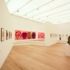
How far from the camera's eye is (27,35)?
49.8 feet

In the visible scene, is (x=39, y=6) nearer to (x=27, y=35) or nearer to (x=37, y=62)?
(x=37, y=62)

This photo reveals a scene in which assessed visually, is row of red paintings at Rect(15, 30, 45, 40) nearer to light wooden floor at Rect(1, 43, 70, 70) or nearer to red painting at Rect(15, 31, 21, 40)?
red painting at Rect(15, 31, 21, 40)

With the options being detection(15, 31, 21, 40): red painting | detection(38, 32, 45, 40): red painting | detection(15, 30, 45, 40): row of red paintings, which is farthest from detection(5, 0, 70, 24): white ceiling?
detection(38, 32, 45, 40): red painting

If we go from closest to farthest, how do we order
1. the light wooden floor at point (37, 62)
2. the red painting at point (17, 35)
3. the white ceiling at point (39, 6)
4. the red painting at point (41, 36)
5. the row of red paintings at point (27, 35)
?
the light wooden floor at point (37, 62) → the white ceiling at point (39, 6) → the red painting at point (17, 35) → the row of red paintings at point (27, 35) → the red painting at point (41, 36)

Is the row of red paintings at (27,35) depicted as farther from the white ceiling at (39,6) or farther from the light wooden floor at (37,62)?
the light wooden floor at (37,62)

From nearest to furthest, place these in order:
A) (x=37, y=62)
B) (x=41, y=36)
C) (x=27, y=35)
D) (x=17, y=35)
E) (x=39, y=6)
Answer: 1. (x=37, y=62)
2. (x=39, y=6)
3. (x=17, y=35)
4. (x=27, y=35)
5. (x=41, y=36)

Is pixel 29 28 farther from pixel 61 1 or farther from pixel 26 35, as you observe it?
pixel 61 1

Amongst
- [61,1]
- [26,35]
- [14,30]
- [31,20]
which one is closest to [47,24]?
[31,20]

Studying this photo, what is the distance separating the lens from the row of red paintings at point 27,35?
1415cm

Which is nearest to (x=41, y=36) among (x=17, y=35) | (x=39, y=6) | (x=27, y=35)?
(x=27, y=35)

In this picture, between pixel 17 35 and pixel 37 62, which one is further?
pixel 17 35

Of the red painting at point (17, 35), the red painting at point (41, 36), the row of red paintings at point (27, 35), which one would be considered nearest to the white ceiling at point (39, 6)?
the red painting at point (17, 35)

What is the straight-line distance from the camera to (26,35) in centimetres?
1507

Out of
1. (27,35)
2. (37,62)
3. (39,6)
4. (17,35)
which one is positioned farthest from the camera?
(27,35)
